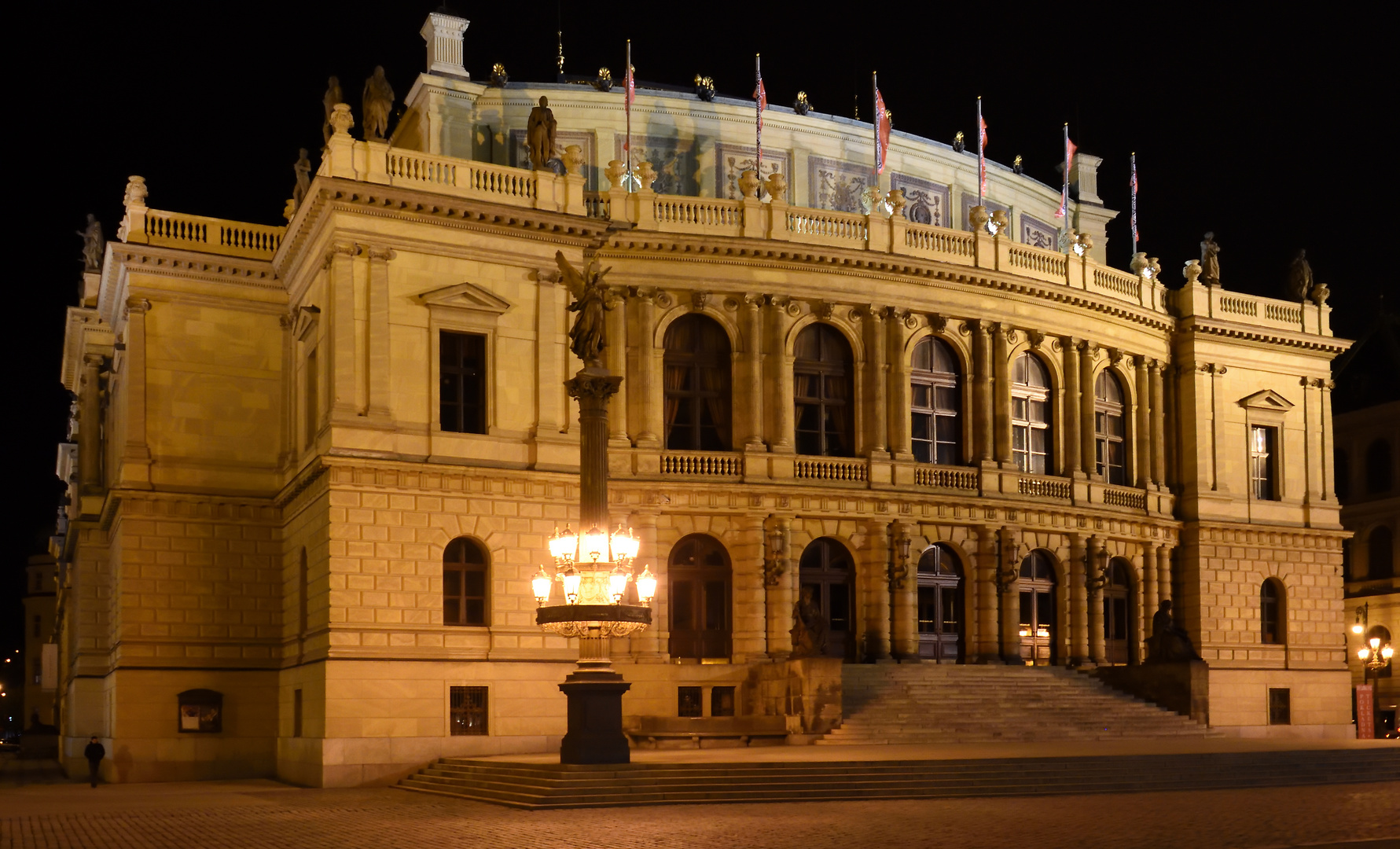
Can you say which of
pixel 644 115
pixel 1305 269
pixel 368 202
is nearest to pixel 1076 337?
pixel 1305 269

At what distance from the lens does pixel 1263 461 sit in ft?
180

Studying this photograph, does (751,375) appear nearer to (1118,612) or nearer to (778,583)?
(778,583)

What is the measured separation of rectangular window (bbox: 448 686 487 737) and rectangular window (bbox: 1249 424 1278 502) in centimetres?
2765

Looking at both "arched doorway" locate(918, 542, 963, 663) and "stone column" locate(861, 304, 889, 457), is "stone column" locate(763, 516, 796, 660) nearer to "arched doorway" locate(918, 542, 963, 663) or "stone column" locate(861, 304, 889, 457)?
"stone column" locate(861, 304, 889, 457)

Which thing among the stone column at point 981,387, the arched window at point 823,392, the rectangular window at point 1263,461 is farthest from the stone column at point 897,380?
the rectangular window at point 1263,461

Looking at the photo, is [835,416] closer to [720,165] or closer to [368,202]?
[720,165]

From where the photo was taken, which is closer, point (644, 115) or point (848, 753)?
point (848, 753)

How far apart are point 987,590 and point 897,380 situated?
6.30 m

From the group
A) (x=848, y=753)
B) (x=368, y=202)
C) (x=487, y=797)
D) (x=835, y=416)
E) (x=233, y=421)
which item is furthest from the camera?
(x=835, y=416)

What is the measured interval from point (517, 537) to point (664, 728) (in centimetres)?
570

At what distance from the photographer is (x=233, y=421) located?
43.0m

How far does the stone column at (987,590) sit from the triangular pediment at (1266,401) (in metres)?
11.6

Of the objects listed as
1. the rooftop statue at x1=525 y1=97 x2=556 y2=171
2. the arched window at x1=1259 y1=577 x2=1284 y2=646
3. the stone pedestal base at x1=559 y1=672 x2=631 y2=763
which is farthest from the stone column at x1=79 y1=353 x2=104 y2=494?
the arched window at x1=1259 y1=577 x2=1284 y2=646

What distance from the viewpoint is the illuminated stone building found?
126 feet
